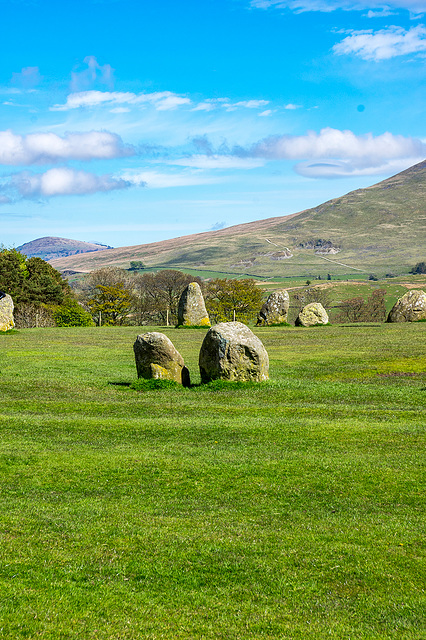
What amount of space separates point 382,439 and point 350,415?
310cm

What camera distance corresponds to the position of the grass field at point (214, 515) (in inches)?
253

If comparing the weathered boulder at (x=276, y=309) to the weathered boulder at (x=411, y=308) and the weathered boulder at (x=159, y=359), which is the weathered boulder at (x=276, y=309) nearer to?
the weathered boulder at (x=411, y=308)

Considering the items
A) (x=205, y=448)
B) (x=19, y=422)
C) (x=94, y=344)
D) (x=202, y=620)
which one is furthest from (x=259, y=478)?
(x=94, y=344)

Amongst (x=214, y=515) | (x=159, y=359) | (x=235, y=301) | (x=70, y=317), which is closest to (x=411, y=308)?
(x=159, y=359)

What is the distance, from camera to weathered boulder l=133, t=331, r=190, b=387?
22516 mm

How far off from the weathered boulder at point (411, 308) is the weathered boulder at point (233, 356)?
29.6m

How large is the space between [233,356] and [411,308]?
101 ft

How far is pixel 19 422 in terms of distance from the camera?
1623cm

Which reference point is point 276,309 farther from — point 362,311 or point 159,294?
point 362,311

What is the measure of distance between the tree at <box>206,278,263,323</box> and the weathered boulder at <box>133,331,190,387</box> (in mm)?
54864

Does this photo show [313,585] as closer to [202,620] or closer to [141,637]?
[202,620]

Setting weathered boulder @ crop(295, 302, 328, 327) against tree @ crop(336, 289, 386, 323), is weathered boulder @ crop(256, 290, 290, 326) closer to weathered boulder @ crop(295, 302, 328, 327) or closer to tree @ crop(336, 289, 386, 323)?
weathered boulder @ crop(295, 302, 328, 327)

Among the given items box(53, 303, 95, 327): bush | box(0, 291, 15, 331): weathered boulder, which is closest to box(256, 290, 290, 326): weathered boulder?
box(53, 303, 95, 327): bush

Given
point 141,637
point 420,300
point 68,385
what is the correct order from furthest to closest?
1. point 420,300
2. point 68,385
3. point 141,637
